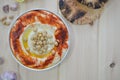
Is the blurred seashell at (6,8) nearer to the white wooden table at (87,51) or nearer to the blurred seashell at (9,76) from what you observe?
the white wooden table at (87,51)

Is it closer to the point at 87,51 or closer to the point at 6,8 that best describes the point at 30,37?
the point at 6,8

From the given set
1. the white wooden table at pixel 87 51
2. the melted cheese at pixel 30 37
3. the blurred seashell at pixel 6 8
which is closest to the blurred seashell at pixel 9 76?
the white wooden table at pixel 87 51

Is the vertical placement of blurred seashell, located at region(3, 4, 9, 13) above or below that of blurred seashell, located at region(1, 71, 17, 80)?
above

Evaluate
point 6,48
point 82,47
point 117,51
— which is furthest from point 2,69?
point 117,51

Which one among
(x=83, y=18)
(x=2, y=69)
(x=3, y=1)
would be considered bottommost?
(x=2, y=69)

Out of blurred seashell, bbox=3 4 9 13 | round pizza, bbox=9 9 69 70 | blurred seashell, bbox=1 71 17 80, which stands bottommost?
blurred seashell, bbox=1 71 17 80

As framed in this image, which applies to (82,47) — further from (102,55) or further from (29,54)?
(29,54)

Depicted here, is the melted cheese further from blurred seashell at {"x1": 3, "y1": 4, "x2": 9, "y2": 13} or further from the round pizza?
blurred seashell at {"x1": 3, "y1": 4, "x2": 9, "y2": 13}

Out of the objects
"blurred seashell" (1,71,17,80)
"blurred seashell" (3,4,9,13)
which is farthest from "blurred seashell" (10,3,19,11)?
"blurred seashell" (1,71,17,80)
